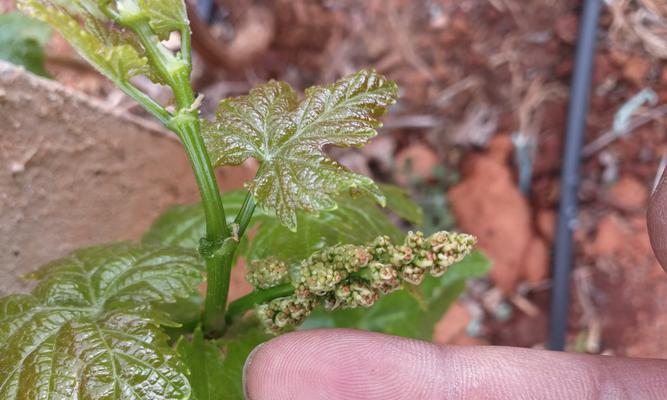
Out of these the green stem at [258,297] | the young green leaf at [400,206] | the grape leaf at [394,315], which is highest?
the young green leaf at [400,206]

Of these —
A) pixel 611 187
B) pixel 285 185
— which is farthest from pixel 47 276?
pixel 611 187

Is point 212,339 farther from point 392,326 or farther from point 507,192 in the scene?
point 507,192

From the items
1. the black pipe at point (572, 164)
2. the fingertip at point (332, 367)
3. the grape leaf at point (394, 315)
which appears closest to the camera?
the fingertip at point (332, 367)

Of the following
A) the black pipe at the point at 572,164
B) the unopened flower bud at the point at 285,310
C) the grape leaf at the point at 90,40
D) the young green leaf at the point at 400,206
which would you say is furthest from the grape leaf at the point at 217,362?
the black pipe at the point at 572,164

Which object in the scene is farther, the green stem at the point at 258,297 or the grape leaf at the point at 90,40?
the green stem at the point at 258,297

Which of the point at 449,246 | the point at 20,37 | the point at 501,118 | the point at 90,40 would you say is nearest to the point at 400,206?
the point at 449,246

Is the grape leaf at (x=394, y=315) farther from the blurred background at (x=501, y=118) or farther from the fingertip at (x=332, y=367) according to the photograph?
the blurred background at (x=501, y=118)

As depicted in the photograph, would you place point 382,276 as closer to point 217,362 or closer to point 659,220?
point 217,362
